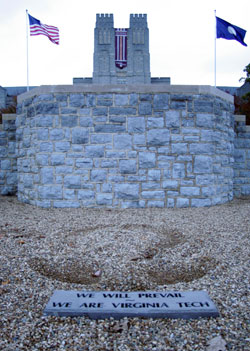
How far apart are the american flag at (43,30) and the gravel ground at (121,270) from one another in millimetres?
5319

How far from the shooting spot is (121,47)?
38406 mm

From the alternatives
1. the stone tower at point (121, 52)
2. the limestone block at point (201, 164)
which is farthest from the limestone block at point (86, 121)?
the stone tower at point (121, 52)

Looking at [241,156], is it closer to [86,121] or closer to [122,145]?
[122,145]

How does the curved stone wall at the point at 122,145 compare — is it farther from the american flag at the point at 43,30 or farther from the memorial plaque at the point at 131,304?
the memorial plaque at the point at 131,304

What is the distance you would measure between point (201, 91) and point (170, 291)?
16.0 ft

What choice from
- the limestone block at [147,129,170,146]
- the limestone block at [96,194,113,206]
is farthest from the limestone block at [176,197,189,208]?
the limestone block at [96,194,113,206]

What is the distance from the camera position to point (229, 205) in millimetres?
6695

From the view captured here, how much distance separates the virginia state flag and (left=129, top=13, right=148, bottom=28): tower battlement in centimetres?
3406

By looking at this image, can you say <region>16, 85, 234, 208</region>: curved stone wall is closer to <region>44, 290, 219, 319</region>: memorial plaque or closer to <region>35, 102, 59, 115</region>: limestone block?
<region>35, 102, 59, 115</region>: limestone block

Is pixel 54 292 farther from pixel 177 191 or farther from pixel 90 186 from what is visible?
pixel 177 191

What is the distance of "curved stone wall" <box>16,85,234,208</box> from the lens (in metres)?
6.10

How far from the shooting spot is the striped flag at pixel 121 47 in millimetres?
37219

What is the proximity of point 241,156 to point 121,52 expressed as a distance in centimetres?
3404

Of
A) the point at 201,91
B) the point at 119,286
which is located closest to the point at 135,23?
the point at 201,91
